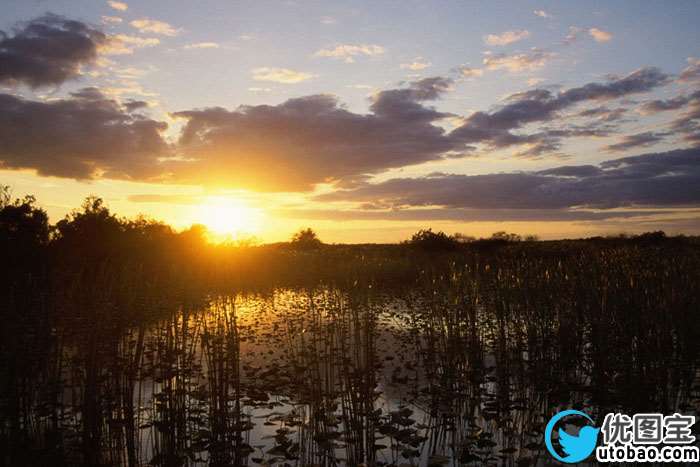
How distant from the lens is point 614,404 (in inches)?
294

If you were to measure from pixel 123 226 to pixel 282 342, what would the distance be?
879 inches

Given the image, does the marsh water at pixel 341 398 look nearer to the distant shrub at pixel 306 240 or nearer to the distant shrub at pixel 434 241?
the distant shrub at pixel 434 241

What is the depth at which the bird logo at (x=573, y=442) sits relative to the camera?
5957mm

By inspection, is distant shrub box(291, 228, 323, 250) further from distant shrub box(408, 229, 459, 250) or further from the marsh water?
the marsh water

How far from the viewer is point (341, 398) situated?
707 centimetres

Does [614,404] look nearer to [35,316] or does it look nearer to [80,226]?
[35,316]

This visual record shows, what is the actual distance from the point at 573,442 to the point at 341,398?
297 centimetres

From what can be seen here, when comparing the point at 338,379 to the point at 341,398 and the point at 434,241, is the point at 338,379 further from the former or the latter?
the point at 434,241

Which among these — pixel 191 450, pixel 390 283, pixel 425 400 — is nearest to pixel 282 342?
pixel 425 400

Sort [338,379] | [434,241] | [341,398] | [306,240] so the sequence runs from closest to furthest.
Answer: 1. [341,398]
2. [338,379]
3. [434,241]
4. [306,240]

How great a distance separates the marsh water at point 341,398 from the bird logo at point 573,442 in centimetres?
17

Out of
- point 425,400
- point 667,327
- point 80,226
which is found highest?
point 80,226

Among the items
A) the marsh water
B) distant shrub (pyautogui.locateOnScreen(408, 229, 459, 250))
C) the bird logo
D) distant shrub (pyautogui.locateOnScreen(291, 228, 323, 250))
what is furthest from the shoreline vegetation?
distant shrub (pyautogui.locateOnScreen(291, 228, 323, 250))

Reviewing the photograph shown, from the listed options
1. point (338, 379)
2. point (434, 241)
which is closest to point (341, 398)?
point (338, 379)
